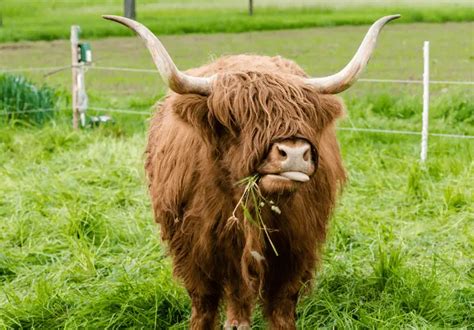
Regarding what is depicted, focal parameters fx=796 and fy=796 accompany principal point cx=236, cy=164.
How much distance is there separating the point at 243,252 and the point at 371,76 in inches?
423

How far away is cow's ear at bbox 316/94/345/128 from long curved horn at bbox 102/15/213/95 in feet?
1.67

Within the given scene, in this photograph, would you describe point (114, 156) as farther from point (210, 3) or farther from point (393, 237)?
point (210, 3)

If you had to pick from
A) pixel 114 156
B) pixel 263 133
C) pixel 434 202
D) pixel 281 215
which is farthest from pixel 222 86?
pixel 114 156

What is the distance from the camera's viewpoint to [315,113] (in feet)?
10.9

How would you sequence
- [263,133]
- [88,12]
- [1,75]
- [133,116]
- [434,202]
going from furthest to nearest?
[88,12] < [133,116] < [1,75] < [434,202] < [263,133]

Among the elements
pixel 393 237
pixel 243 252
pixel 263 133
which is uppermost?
pixel 263 133

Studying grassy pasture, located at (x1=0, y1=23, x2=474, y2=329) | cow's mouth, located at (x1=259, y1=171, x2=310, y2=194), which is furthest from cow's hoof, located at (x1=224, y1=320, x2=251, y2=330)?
cow's mouth, located at (x1=259, y1=171, x2=310, y2=194)

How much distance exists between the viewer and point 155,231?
583 centimetres

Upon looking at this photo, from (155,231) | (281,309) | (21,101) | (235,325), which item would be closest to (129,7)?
(21,101)

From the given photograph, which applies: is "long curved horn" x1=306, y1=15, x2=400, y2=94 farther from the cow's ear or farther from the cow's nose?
the cow's nose

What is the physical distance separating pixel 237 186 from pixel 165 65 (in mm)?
631

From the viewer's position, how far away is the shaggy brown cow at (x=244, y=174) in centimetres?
320

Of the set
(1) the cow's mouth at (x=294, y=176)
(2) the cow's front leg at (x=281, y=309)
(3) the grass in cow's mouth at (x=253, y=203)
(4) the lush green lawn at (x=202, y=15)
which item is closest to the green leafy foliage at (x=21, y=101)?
(2) the cow's front leg at (x=281, y=309)

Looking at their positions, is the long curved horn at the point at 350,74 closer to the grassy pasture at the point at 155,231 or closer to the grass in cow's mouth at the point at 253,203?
the grass in cow's mouth at the point at 253,203
